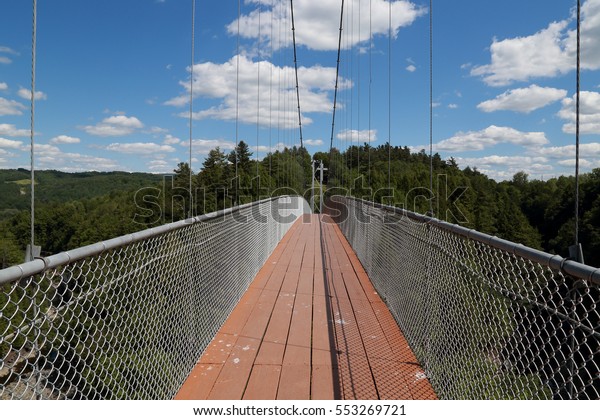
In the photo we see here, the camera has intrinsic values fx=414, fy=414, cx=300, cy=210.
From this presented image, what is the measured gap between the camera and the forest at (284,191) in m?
23.8

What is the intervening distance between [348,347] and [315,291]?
137 centimetres

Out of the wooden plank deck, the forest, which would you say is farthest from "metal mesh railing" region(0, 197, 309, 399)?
the forest

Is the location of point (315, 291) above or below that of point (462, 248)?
below

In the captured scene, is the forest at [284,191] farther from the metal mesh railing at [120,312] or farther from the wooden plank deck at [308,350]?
the metal mesh railing at [120,312]

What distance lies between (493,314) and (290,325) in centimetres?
159

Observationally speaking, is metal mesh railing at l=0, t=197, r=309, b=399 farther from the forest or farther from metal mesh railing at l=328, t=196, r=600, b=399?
the forest

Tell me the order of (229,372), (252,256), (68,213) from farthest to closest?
(68,213)
(252,256)
(229,372)

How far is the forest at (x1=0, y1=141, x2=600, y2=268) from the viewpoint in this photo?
936 inches

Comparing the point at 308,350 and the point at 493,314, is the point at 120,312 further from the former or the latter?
the point at 493,314

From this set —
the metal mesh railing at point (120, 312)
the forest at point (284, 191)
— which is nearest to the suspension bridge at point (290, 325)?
the metal mesh railing at point (120, 312)

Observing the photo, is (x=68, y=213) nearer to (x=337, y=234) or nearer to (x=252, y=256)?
(x=337, y=234)

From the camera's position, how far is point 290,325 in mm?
3078

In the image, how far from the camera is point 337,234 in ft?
30.4
